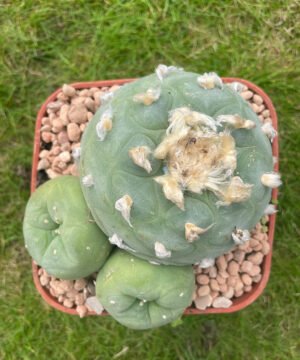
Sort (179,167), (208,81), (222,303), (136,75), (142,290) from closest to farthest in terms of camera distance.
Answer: (179,167) < (208,81) < (142,290) < (222,303) < (136,75)

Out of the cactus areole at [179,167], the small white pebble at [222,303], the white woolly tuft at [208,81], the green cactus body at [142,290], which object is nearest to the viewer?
the cactus areole at [179,167]

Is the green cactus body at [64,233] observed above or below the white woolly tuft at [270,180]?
below

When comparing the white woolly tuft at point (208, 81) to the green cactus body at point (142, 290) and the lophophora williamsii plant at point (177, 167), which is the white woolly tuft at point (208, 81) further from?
the green cactus body at point (142, 290)

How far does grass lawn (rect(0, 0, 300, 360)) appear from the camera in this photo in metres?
1.95

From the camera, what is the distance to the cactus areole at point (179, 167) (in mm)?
940

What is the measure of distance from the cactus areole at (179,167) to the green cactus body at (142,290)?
18cm

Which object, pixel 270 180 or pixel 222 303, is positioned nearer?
pixel 270 180

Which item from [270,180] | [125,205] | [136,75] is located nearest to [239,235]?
[270,180]

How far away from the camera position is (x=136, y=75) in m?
2.02

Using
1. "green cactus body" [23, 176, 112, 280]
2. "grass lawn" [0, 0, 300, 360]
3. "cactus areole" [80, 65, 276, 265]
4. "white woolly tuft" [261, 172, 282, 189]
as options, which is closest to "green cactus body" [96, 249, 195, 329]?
"green cactus body" [23, 176, 112, 280]

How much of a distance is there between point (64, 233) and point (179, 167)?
49 centimetres

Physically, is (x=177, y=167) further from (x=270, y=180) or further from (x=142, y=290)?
(x=142, y=290)

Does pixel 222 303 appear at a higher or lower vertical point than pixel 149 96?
lower

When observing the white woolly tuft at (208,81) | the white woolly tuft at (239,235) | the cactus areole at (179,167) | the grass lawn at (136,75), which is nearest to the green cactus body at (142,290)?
the cactus areole at (179,167)
